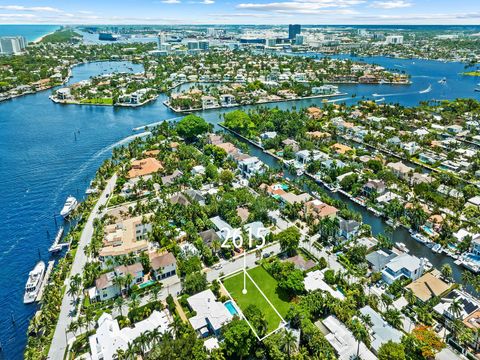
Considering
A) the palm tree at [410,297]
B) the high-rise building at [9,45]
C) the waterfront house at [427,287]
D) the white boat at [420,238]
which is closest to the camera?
the palm tree at [410,297]

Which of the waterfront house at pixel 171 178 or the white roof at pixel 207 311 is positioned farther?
the waterfront house at pixel 171 178

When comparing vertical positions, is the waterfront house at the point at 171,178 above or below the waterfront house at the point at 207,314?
above

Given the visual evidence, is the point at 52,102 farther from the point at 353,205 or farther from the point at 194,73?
the point at 353,205

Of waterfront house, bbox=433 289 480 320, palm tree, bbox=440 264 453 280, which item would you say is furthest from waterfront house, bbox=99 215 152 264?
palm tree, bbox=440 264 453 280

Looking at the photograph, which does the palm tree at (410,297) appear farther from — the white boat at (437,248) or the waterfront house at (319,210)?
the waterfront house at (319,210)

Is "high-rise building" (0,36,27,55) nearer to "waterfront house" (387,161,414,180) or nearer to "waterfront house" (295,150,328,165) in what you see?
"waterfront house" (295,150,328,165)

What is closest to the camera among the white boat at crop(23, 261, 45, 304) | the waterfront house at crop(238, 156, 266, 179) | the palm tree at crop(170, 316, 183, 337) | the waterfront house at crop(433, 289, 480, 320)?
the palm tree at crop(170, 316, 183, 337)

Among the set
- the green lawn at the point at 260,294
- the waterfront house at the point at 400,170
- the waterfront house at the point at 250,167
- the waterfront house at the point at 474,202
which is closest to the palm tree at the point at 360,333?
the green lawn at the point at 260,294
